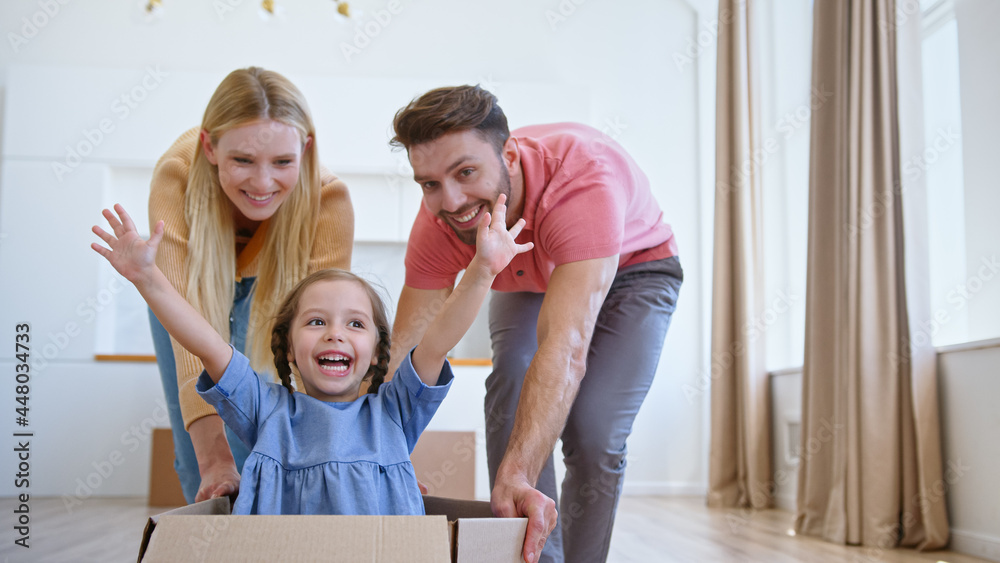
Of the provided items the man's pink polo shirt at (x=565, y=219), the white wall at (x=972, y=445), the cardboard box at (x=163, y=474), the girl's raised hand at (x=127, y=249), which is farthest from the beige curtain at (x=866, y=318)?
the cardboard box at (x=163, y=474)

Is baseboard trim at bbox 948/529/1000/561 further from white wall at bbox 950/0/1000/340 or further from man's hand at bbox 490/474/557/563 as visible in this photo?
man's hand at bbox 490/474/557/563

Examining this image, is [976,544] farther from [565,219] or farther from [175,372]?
[175,372]

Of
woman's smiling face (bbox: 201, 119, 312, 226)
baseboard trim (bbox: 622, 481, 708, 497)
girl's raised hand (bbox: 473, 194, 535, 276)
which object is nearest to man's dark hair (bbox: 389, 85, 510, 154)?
woman's smiling face (bbox: 201, 119, 312, 226)

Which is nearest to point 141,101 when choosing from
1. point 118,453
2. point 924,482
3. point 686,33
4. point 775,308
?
point 118,453

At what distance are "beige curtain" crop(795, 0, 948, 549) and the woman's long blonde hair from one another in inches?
72.4

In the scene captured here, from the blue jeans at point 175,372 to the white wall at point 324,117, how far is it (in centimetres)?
238

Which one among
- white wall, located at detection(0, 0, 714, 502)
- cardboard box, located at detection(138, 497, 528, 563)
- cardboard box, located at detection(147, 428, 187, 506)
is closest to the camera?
cardboard box, located at detection(138, 497, 528, 563)

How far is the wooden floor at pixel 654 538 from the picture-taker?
2.31 metres

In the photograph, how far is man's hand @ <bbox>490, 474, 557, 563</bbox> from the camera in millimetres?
941

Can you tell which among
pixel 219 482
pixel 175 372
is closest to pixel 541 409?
pixel 219 482

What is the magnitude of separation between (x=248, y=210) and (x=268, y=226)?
0.09 metres

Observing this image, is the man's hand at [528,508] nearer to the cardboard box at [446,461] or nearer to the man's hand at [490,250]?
the man's hand at [490,250]

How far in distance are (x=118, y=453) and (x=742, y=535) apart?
3.14 m

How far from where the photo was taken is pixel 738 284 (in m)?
4.05
